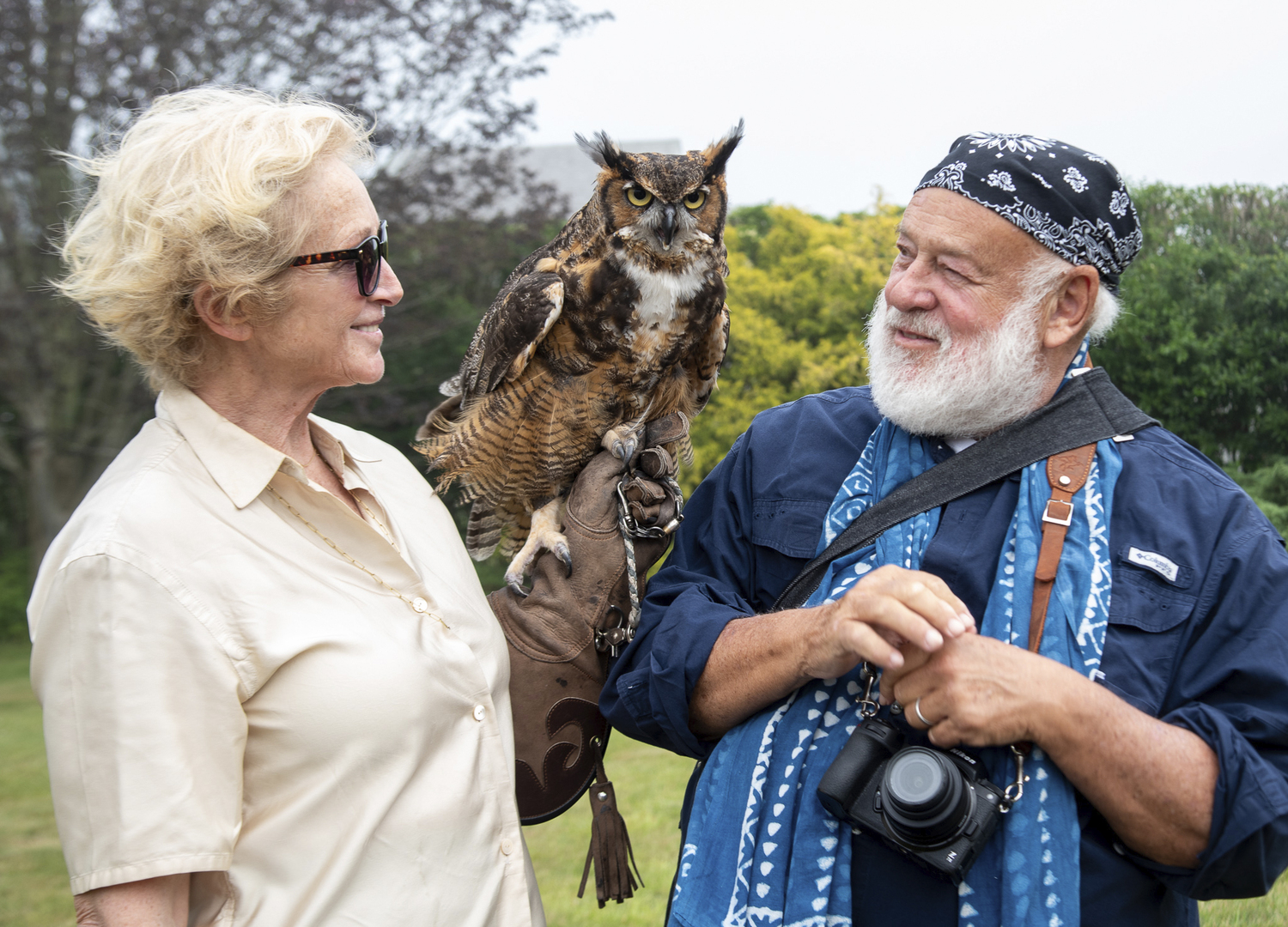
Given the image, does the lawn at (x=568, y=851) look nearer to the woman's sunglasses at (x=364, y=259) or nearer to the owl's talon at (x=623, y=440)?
the owl's talon at (x=623, y=440)

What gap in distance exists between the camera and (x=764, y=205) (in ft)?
38.1

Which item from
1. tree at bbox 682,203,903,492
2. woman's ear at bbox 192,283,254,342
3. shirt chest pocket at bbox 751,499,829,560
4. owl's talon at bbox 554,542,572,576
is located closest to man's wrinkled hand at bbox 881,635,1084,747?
shirt chest pocket at bbox 751,499,829,560

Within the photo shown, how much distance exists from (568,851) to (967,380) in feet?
12.0

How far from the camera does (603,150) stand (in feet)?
8.71

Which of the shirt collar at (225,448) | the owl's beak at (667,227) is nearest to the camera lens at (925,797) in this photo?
the shirt collar at (225,448)

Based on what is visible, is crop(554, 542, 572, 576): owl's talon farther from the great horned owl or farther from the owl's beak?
the owl's beak

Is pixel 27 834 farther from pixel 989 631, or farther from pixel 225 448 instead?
pixel 989 631

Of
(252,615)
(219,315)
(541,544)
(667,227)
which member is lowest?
(541,544)

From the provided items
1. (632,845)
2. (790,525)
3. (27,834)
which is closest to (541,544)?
(790,525)

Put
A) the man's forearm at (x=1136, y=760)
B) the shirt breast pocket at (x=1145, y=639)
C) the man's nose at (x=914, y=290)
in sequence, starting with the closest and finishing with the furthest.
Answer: the man's forearm at (x=1136, y=760) < the shirt breast pocket at (x=1145, y=639) < the man's nose at (x=914, y=290)

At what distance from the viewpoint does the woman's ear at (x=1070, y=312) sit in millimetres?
1720

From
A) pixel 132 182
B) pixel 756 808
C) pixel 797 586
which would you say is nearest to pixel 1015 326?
pixel 797 586

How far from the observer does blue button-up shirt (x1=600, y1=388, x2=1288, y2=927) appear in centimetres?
135

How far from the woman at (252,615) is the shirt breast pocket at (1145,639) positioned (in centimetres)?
100
